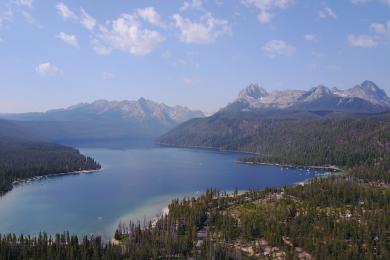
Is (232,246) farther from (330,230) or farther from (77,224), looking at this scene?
(77,224)

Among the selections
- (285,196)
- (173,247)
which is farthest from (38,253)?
(285,196)

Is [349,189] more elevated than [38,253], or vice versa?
[349,189]

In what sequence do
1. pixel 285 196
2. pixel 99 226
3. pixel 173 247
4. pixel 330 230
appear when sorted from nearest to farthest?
pixel 173 247, pixel 330 230, pixel 99 226, pixel 285 196

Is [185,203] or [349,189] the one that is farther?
[349,189]

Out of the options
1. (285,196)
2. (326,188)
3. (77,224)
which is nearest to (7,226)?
(77,224)

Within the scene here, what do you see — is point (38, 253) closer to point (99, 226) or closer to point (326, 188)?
point (99, 226)

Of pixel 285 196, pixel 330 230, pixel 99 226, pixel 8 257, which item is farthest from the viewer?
pixel 285 196

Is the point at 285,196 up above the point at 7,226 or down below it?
above

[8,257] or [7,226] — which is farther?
[7,226]

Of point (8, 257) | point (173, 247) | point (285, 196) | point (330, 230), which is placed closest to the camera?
point (8, 257)
